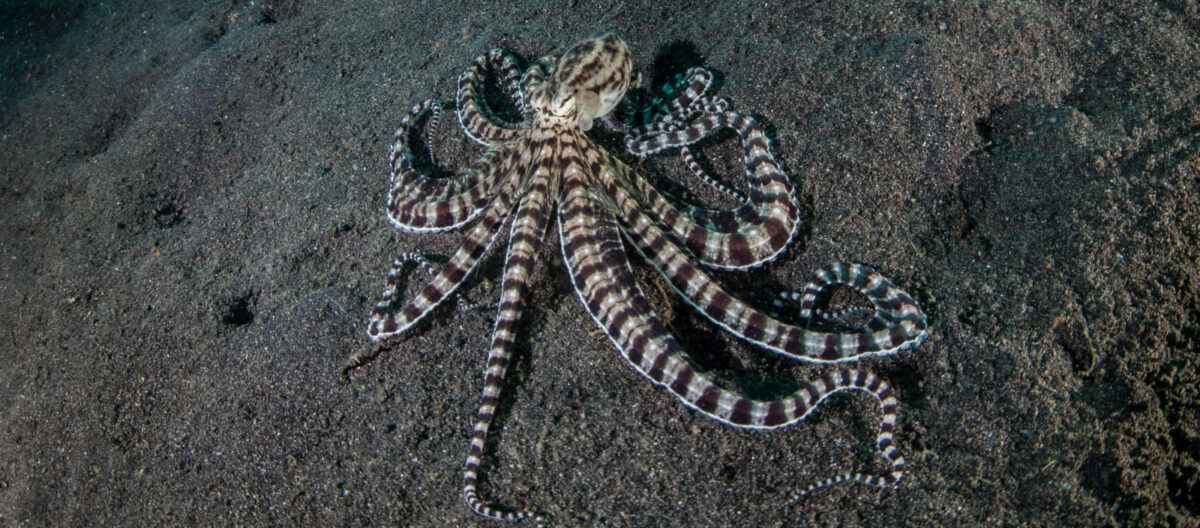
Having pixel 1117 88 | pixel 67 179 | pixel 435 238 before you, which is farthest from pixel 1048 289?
pixel 67 179

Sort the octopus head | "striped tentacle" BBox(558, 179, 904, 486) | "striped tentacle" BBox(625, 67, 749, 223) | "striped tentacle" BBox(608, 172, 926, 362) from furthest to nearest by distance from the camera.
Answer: "striped tentacle" BBox(625, 67, 749, 223) → the octopus head → "striped tentacle" BBox(608, 172, 926, 362) → "striped tentacle" BBox(558, 179, 904, 486)

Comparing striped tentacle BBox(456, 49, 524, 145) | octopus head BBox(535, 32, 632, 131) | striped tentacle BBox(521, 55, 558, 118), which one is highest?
octopus head BBox(535, 32, 632, 131)

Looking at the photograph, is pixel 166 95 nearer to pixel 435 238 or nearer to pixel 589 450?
pixel 435 238

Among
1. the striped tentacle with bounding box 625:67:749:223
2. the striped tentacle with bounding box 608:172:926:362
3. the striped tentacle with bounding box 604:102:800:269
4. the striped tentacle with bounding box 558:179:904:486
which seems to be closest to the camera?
the striped tentacle with bounding box 558:179:904:486

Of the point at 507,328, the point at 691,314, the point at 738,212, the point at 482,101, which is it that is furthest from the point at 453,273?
the point at 738,212

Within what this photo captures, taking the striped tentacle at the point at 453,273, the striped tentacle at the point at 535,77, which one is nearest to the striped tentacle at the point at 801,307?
the striped tentacle at the point at 453,273

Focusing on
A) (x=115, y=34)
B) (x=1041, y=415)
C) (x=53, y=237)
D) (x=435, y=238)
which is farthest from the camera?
(x=115, y=34)

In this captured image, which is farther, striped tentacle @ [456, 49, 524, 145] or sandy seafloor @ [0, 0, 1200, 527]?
striped tentacle @ [456, 49, 524, 145]

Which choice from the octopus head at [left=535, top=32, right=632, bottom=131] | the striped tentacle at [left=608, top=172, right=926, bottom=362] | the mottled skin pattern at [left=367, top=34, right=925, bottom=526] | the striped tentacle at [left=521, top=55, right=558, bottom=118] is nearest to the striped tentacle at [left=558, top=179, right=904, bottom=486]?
the mottled skin pattern at [left=367, top=34, right=925, bottom=526]

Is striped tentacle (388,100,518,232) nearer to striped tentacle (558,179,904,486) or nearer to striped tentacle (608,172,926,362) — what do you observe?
striped tentacle (558,179,904,486)
